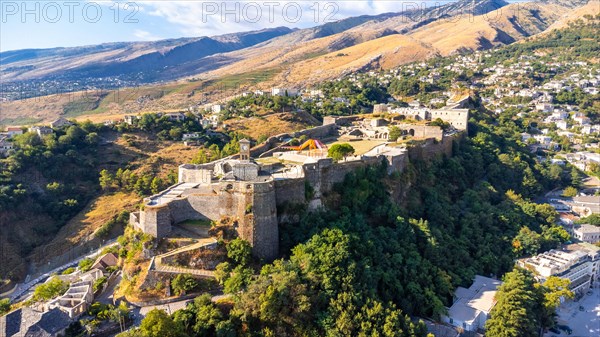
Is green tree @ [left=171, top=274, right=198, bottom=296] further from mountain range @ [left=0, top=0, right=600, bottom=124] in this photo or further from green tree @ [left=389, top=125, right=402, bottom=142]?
mountain range @ [left=0, top=0, right=600, bottom=124]

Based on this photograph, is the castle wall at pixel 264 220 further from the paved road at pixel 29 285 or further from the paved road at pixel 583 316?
the paved road at pixel 29 285

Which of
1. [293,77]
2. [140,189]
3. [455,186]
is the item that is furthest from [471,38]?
[140,189]

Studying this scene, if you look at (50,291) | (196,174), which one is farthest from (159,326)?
(196,174)

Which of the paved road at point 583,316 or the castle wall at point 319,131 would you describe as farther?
the castle wall at point 319,131

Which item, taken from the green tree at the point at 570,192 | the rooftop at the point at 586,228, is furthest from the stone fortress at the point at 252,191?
the green tree at the point at 570,192

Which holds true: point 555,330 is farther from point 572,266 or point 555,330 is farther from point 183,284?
point 183,284
